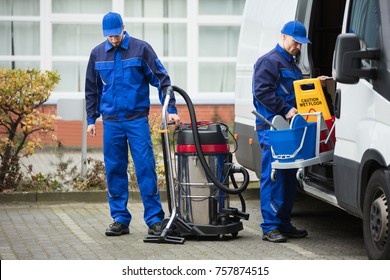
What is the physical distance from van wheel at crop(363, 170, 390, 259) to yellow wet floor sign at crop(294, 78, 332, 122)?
4.54ft

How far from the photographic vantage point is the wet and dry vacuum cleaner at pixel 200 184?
9.41 meters

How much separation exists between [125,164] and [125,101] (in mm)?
624

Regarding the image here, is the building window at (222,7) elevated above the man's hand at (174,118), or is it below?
above

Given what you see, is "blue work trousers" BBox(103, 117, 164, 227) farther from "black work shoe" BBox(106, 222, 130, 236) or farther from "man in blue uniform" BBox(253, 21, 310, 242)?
"man in blue uniform" BBox(253, 21, 310, 242)

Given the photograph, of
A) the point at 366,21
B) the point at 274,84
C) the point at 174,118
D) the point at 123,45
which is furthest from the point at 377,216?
the point at 123,45

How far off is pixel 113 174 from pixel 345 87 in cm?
250

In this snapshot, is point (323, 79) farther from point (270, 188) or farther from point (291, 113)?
point (270, 188)

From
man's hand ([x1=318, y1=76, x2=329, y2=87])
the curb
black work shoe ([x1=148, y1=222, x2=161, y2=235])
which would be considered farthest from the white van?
the curb

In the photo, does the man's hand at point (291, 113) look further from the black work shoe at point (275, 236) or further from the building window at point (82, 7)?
the building window at point (82, 7)

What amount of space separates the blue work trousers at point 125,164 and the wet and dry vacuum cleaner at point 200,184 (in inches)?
10.3

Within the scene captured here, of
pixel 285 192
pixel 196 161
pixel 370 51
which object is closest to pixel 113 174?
pixel 196 161

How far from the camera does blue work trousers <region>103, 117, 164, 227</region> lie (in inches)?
381

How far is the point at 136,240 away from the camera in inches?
377

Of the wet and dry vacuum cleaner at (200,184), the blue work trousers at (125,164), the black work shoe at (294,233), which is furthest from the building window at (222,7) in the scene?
the black work shoe at (294,233)
